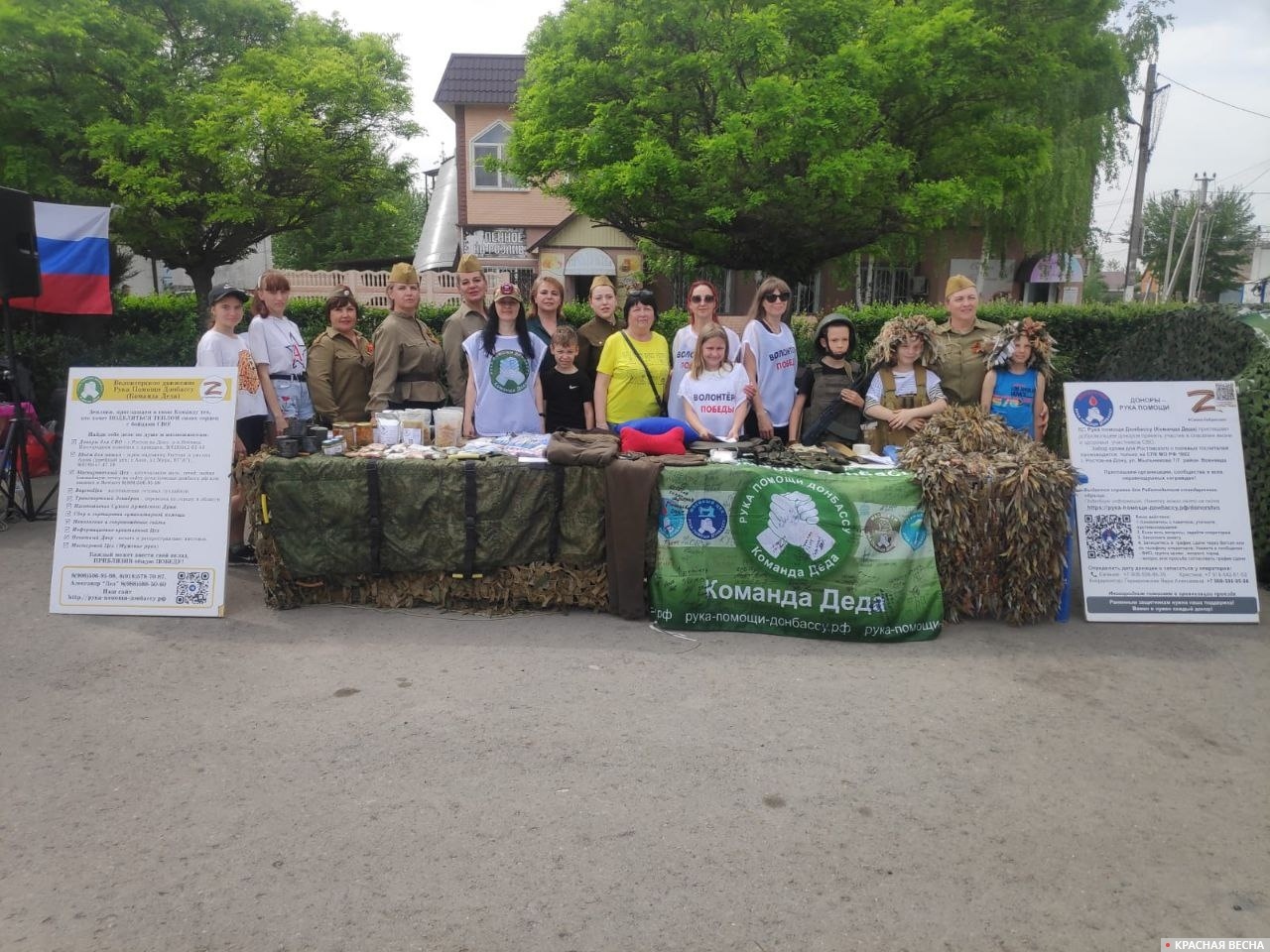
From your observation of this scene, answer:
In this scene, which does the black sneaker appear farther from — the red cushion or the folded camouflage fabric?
the red cushion

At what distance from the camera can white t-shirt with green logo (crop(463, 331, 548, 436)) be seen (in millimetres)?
5734

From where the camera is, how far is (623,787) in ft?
10.7

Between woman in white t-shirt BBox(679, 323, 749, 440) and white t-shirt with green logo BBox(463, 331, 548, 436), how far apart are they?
105cm

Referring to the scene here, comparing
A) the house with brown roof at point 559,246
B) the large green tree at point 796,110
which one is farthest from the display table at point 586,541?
the house with brown roof at point 559,246

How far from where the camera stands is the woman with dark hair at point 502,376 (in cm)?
571

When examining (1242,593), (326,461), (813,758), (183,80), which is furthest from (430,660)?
(183,80)

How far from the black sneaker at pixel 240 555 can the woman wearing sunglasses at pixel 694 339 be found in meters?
3.03

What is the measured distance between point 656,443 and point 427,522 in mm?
1409

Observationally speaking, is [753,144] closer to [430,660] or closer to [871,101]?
[871,101]

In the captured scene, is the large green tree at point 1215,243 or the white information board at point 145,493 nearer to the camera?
the white information board at point 145,493

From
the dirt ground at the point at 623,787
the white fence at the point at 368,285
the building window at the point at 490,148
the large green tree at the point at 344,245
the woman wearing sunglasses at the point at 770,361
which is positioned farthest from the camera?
the large green tree at the point at 344,245

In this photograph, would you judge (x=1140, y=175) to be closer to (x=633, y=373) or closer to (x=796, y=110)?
(x=796, y=110)

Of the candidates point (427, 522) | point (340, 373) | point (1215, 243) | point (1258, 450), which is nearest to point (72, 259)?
point (340, 373)

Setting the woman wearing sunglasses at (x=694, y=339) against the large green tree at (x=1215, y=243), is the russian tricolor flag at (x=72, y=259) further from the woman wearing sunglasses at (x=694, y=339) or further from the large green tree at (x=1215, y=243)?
the large green tree at (x=1215, y=243)
